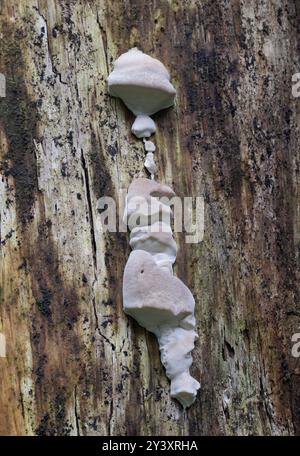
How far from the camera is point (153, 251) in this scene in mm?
2465

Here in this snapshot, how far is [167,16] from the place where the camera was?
275 centimetres

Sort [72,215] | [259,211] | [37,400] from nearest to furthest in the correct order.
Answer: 1. [37,400]
2. [72,215]
3. [259,211]

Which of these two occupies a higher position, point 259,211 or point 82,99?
point 82,99

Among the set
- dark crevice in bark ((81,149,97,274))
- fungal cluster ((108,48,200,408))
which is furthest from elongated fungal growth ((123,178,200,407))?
dark crevice in bark ((81,149,97,274))

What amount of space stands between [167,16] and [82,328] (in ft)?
4.54

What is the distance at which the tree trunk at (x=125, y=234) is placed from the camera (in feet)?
7.79

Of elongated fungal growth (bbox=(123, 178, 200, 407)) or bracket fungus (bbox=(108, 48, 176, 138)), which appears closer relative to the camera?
elongated fungal growth (bbox=(123, 178, 200, 407))

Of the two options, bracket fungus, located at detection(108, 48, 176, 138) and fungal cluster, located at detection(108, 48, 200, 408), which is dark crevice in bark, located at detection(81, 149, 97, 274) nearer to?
fungal cluster, located at detection(108, 48, 200, 408)

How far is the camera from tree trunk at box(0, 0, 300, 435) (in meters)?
2.38

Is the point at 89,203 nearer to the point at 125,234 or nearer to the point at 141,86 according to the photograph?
the point at 125,234

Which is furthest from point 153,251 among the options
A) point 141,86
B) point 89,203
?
point 141,86

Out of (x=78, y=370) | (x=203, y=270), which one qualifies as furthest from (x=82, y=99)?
(x=78, y=370)
